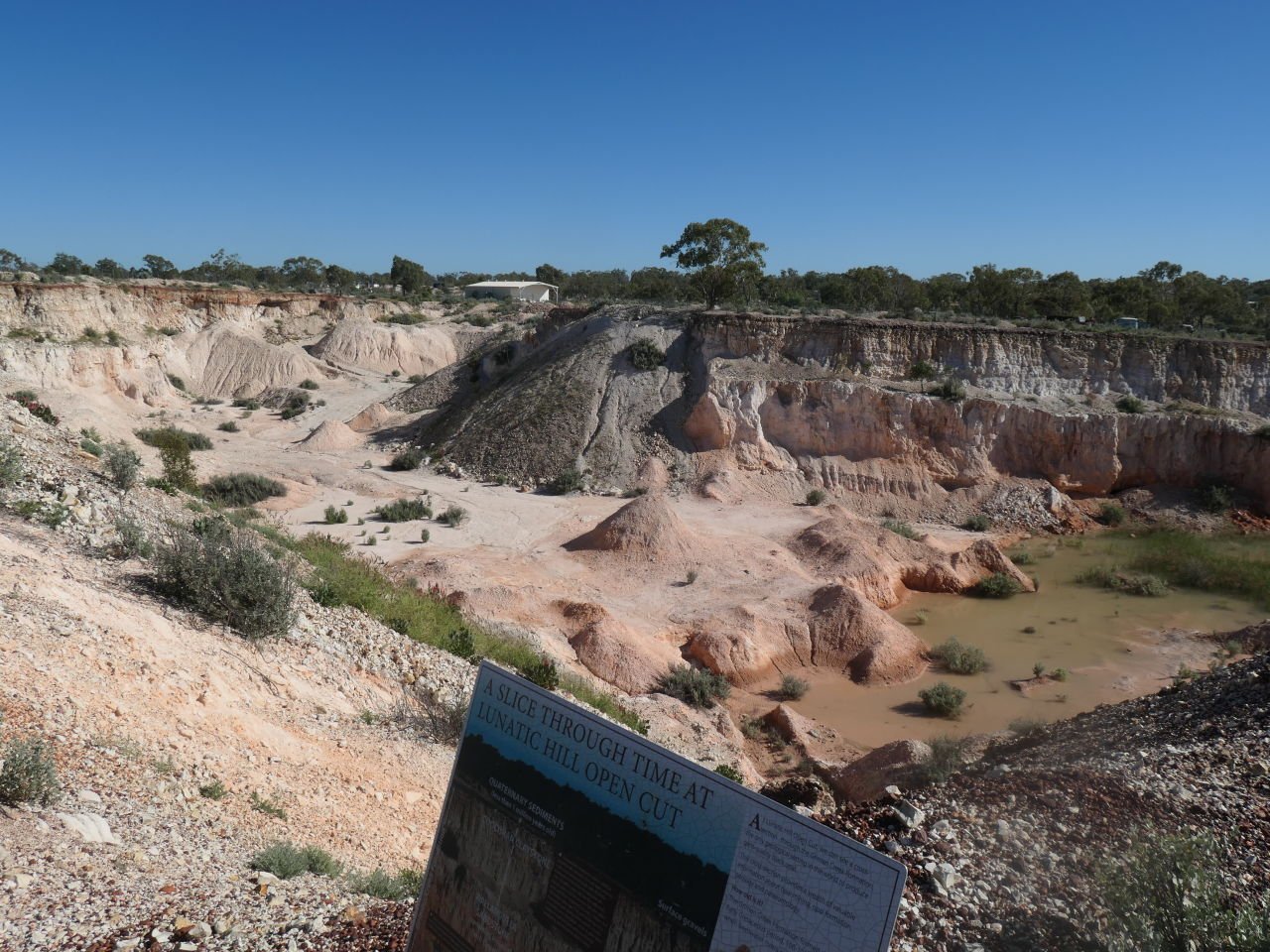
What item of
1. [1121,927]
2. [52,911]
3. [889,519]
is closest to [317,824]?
[52,911]

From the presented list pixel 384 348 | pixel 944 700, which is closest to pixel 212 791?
pixel 944 700

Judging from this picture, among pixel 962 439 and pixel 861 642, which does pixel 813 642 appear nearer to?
pixel 861 642

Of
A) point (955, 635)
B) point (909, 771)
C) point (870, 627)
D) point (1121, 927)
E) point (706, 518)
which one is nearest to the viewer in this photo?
point (1121, 927)

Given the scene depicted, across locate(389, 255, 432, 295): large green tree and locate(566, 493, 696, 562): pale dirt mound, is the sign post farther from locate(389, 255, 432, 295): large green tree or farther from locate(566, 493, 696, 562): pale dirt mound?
locate(389, 255, 432, 295): large green tree

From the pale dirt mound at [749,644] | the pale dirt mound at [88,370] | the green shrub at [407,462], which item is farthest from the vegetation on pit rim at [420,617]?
the pale dirt mound at [88,370]

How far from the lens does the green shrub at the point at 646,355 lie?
32.6 m

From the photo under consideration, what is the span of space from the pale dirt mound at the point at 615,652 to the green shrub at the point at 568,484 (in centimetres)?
1182

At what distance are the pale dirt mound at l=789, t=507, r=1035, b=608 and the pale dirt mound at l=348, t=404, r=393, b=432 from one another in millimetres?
23616

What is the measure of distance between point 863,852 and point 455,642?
9.23 metres

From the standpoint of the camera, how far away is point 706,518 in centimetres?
2486

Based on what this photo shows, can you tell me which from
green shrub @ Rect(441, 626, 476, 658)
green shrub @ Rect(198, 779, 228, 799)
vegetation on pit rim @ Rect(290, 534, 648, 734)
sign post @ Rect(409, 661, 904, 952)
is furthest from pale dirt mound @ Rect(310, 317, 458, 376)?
sign post @ Rect(409, 661, 904, 952)

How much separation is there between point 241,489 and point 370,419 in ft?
50.0

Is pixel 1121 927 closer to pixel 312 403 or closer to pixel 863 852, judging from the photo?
pixel 863 852

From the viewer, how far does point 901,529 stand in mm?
24641
